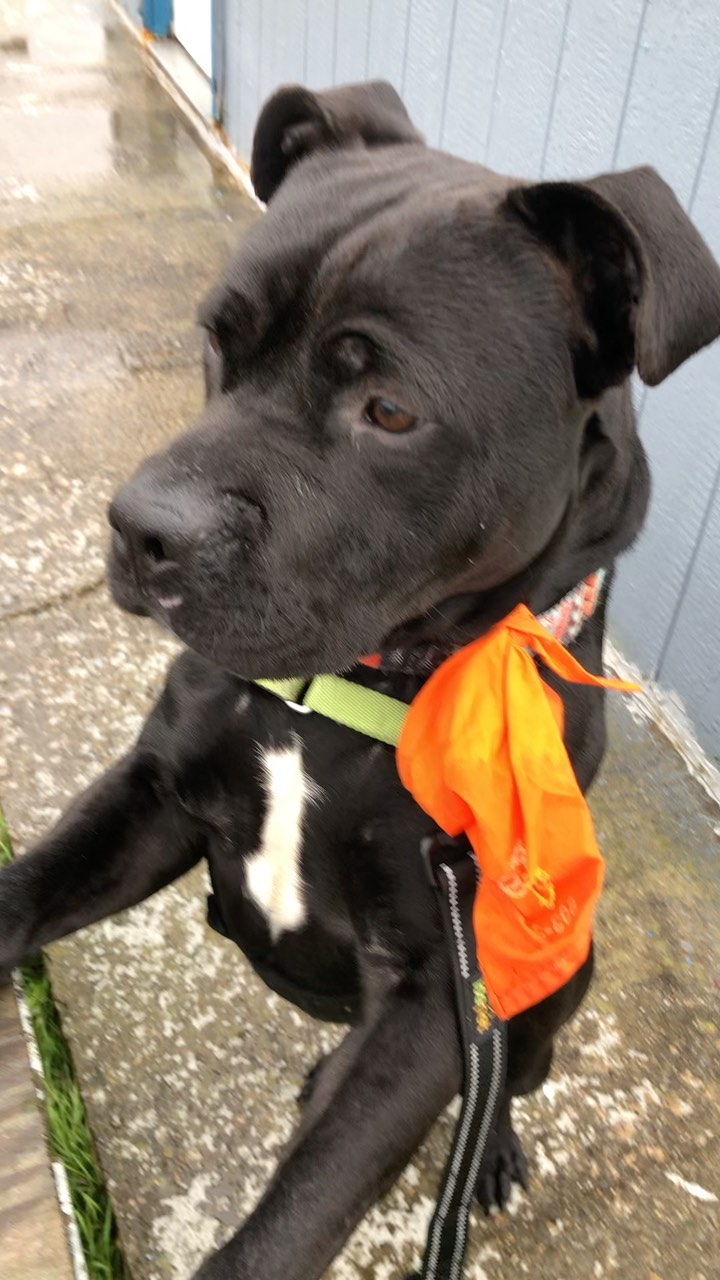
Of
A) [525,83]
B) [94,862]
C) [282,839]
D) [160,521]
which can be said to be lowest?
[94,862]

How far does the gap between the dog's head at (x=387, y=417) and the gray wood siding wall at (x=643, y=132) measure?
3.74 feet

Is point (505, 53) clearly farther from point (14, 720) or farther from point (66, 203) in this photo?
point (66, 203)

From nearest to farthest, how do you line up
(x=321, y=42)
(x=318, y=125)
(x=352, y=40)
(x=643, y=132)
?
(x=318, y=125)
(x=643, y=132)
(x=352, y=40)
(x=321, y=42)

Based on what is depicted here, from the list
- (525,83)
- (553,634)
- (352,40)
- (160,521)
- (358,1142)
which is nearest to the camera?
(160,521)

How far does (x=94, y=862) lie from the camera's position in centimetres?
175

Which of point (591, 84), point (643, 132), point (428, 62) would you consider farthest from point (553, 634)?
point (428, 62)

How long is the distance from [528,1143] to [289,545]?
123cm

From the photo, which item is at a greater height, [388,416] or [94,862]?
[388,416]

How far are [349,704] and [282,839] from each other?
221mm

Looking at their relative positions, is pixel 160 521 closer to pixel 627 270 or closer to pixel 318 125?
pixel 627 270

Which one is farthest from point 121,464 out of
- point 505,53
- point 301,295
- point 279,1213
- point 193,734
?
point 279,1213

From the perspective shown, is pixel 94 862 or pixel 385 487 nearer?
pixel 385 487

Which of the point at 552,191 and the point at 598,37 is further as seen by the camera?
the point at 598,37

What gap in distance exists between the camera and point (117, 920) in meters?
2.19
